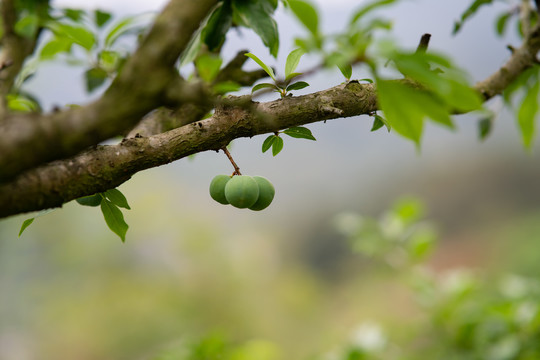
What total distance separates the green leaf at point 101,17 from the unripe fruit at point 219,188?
1.70 feet

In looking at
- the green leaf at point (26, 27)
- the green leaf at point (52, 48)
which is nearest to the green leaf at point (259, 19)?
the green leaf at point (52, 48)

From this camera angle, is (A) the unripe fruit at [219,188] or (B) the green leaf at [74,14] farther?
(B) the green leaf at [74,14]

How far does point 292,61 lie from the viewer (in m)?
0.48

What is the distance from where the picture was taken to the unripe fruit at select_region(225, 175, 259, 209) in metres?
0.48

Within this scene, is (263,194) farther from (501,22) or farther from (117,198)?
(501,22)

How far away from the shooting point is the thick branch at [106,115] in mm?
292

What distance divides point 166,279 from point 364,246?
11.4 feet

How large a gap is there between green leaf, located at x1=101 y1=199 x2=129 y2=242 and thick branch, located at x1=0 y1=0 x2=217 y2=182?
178mm

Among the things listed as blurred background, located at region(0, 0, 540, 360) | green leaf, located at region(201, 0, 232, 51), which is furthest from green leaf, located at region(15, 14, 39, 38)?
blurred background, located at region(0, 0, 540, 360)

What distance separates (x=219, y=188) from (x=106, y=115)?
0.23 m

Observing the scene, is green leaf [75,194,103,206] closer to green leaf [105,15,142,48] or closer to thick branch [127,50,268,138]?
thick branch [127,50,268,138]

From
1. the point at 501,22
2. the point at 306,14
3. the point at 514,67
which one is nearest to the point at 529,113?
the point at 514,67

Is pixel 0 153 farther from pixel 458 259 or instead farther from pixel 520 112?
pixel 458 259

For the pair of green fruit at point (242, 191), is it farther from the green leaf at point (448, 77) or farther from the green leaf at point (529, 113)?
the green leaf at point (529, 113)
